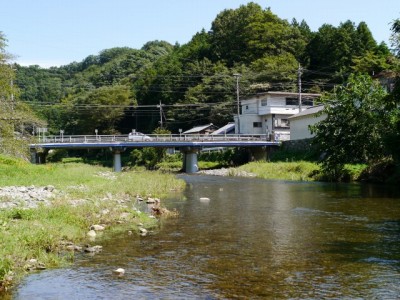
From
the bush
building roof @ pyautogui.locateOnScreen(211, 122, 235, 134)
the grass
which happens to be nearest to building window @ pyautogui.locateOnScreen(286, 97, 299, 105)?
building roof @ pyautogui.locateOnScreen(211, 122, 235, 134)

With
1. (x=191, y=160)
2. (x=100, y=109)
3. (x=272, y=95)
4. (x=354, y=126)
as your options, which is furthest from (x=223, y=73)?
(x=354, y=126)

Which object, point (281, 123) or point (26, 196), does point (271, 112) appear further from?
point (26, 196)

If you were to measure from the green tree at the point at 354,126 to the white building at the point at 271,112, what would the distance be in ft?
97.1

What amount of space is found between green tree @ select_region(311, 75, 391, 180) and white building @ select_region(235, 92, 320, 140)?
1165 inches

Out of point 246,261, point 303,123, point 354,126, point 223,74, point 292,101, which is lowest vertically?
point 246,261

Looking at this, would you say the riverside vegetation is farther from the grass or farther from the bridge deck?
the bridge deck

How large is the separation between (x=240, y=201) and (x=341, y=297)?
1460cm

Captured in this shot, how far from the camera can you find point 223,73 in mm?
87312

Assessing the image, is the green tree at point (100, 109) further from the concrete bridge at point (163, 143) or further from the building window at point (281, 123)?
the building window at point (281, 123)

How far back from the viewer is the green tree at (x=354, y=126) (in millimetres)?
32906

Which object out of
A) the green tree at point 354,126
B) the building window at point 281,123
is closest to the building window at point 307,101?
the building window at point 281,123

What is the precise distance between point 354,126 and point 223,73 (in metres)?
55.9

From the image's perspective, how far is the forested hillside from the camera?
7975 cm

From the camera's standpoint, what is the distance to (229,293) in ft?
28.3
